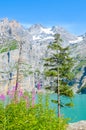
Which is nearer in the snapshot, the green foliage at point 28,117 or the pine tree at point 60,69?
the green foliage at point 28,117

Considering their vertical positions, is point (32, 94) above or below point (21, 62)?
below

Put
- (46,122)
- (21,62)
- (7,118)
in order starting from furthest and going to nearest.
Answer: (21,62) → (46,122) → (7,118)

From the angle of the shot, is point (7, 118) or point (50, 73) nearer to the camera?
point (7, 118)

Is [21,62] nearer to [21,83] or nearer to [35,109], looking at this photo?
[21,83]

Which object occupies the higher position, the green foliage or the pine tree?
the pine tree

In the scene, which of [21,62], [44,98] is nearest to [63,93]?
[21,62]

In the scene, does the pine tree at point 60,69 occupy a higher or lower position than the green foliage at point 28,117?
higher

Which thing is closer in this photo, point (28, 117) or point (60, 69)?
point (28, 117)

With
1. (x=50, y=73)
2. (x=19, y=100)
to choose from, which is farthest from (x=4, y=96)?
(x=50, y=73)

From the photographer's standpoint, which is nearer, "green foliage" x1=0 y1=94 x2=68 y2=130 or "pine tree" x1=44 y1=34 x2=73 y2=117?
"green foliage" x1=0 y1=94 x2=68 y2=130

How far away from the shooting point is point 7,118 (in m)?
15.5

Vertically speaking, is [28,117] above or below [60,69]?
below

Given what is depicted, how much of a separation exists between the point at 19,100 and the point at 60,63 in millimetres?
A: 35312

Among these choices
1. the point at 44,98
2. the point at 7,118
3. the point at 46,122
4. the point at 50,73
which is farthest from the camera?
the point at 50,73
